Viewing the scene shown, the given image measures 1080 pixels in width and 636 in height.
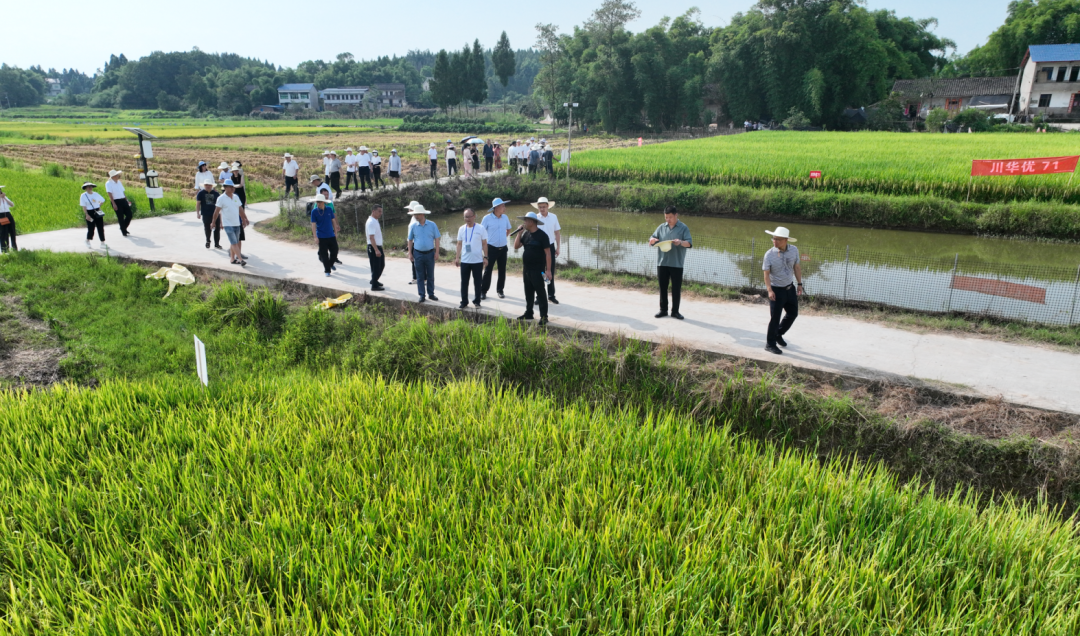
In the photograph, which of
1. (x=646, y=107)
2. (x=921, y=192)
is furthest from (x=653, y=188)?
(x=646, y=107)

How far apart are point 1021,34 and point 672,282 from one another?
7948 centimetres

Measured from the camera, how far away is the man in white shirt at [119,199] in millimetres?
14555

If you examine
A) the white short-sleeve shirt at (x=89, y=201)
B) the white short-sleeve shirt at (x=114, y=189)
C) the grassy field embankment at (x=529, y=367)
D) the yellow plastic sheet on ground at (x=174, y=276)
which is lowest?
the grassy field embankment at (x=529, y=367)

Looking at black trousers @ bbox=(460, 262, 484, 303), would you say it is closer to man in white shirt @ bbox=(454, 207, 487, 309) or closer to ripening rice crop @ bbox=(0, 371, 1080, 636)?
man in white shirt @ bbox=(454, 207, 487, 309)

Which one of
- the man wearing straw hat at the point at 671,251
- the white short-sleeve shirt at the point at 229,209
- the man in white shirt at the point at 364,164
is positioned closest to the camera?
the man wearing straw hat at the point at 671,251

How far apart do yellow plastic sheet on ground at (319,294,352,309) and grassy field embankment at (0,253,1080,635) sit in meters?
3.03

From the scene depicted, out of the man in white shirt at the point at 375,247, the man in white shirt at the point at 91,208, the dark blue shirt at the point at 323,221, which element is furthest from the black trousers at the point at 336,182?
the man in white shirt at the point at 375,247

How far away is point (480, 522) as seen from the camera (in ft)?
13.9

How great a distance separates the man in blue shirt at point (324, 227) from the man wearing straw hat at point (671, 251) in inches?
240

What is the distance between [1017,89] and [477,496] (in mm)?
75968

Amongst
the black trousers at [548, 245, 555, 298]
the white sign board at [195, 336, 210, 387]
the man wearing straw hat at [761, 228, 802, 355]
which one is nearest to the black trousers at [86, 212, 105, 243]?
the white sign board at [195, 336, 210, 387]

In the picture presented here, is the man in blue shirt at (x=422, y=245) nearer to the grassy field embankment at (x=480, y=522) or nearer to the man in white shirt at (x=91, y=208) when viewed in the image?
the grassy field embankment at (x=480, y=522)

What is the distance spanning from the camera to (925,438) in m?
6.38

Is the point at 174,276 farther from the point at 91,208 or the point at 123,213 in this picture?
the point at 123,213
